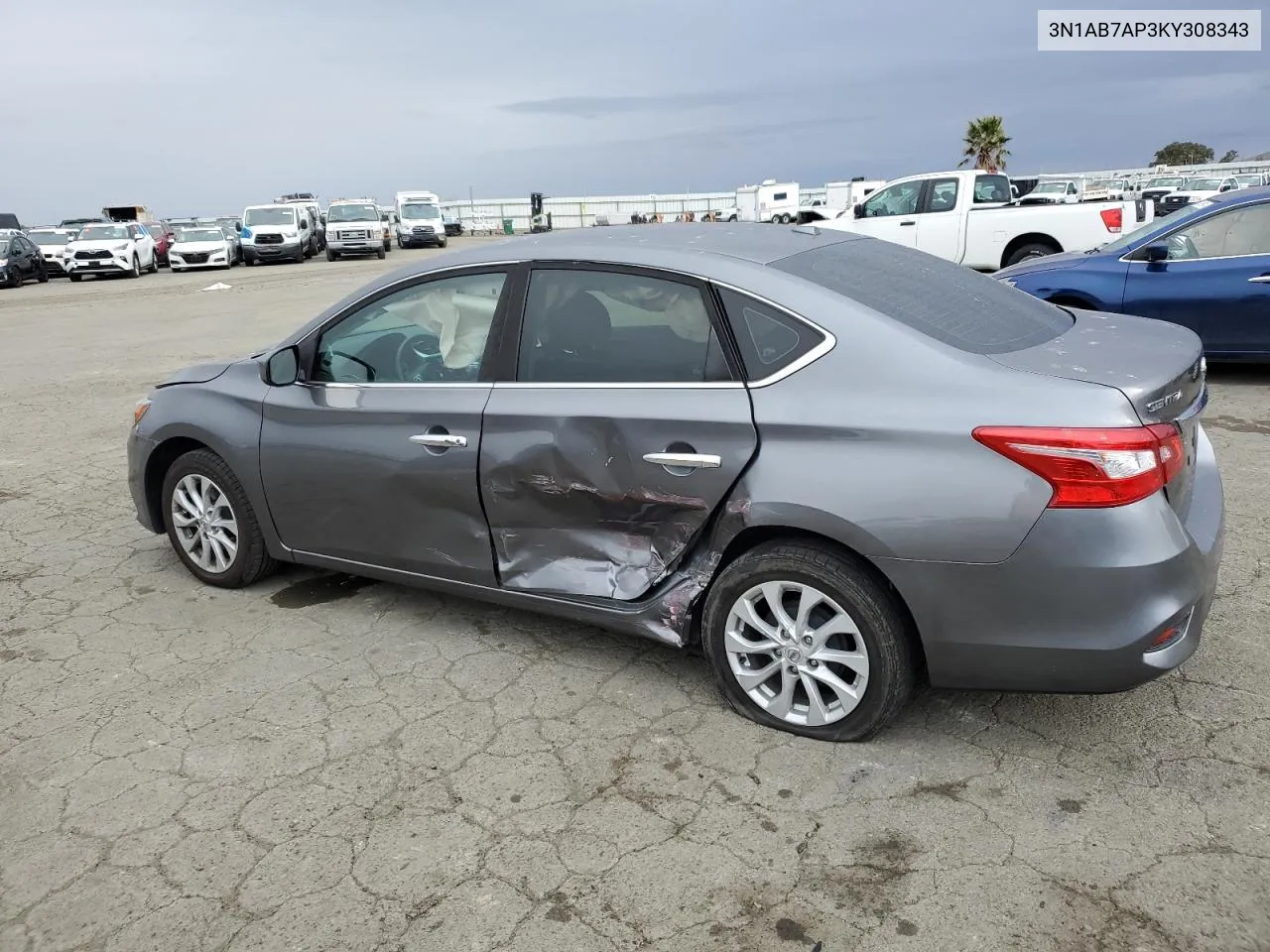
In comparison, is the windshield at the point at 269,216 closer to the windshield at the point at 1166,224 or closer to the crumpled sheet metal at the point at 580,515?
the windshield at the point at 1166,224

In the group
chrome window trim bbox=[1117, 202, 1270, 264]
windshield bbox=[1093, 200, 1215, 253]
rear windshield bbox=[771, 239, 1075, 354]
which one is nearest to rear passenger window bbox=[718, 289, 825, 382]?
rear windshield bbox=[771, 239, 1075, 354]

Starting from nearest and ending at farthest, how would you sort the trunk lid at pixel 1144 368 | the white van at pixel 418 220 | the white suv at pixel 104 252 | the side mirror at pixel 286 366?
the trunk lid at pixel 1144 368, the side mirror at pixel 286 366, the white suv at pixel 104 252, the white van at pixel 418 220

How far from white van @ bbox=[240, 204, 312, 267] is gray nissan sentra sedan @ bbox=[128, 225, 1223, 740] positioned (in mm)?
30259

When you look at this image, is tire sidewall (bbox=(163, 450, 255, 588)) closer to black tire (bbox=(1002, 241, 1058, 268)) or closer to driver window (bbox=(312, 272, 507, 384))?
driver window (bbox=(312, 272, 507, 384))

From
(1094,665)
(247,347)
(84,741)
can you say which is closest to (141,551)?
(84,741)

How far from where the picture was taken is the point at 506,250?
3.88 m

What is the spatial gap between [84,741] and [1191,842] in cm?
346

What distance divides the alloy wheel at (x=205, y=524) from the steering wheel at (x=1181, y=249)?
7.18 metres

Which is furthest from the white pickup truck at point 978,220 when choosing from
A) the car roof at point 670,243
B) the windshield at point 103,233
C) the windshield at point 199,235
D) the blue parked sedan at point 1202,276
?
the windshield at point 103,233

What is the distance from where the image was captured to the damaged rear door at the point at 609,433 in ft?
10.6

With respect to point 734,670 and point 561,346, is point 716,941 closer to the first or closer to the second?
point 734,670

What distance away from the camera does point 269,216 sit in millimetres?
32781

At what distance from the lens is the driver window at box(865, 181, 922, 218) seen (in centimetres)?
1548

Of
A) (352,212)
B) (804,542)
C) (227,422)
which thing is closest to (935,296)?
(804,542)
